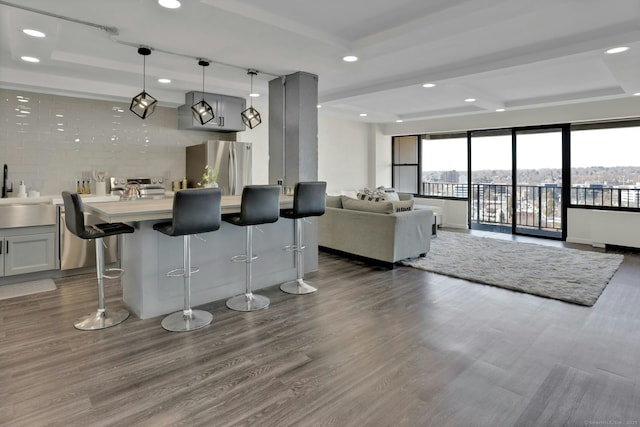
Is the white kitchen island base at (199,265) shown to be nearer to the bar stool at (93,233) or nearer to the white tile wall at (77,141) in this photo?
the bar stool at (93,233)

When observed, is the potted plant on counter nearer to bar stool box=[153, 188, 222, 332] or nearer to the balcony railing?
bar stool box=[153, 188, 222, 332]

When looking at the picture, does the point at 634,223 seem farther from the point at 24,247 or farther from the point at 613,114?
the point at 24,247

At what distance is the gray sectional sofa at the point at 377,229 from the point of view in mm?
5090

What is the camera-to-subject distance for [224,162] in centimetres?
595

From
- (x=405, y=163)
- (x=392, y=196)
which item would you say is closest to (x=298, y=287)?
(x=392, y=196)

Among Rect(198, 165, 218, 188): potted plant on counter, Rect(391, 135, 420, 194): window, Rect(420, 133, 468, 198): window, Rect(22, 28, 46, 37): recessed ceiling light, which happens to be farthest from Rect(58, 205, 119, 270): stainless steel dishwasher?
Rect(420, 133, 468, 198): window

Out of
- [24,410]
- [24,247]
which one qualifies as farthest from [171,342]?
[24,247]

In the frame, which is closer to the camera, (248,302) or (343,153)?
(248,302)

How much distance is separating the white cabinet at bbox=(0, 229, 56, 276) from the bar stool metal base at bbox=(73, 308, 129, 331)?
1714mm

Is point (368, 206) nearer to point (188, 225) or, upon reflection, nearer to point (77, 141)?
point (188, 225)

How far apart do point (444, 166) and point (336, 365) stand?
7.56 metres

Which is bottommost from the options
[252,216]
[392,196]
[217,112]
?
[252,216]

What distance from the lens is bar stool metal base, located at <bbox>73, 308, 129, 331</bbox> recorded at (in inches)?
122

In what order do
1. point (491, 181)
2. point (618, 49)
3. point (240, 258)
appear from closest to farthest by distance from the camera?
point (618, 49) < point (240, 258) < point (491, 181)
